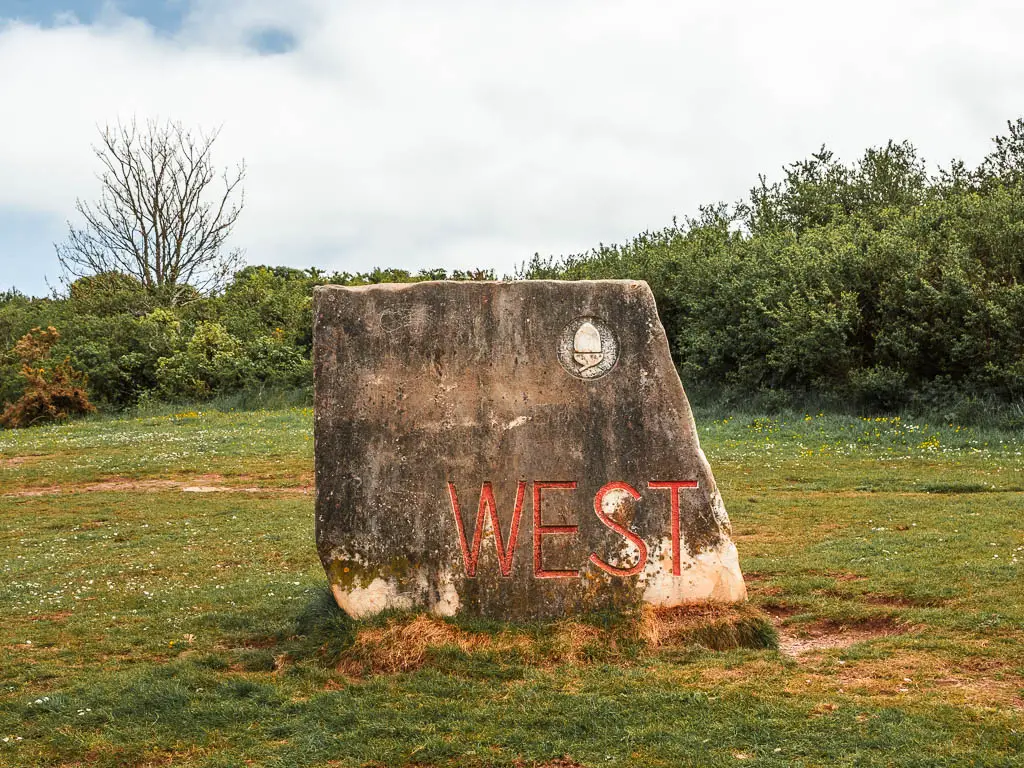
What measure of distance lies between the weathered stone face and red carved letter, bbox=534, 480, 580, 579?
0.04 ft

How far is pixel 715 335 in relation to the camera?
2744 centimetres

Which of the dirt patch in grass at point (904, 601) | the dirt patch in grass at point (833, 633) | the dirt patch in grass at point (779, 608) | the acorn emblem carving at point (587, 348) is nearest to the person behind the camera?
the dirt patch in grass at point (833, 633)

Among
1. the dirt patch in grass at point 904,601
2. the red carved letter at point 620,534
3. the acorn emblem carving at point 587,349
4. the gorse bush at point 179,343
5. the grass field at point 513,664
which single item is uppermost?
the gorse bush at point 179,343

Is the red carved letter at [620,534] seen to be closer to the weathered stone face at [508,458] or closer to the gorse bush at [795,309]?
the weathered stone face at [508,458]

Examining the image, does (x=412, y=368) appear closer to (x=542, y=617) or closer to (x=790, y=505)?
(x=542, y=617)

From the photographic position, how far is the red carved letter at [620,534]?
8.41 m

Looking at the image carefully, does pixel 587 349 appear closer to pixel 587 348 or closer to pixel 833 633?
pixel 587 348

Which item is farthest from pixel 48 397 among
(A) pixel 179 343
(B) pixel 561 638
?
(B) pixel 561 638

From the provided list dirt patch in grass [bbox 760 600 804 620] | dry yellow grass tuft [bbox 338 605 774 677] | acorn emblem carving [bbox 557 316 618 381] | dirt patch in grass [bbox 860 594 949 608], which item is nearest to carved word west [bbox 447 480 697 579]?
dry yellow grass tuft [bbox 338 605 774 677]

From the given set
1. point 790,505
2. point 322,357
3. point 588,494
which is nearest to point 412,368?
point 322,357

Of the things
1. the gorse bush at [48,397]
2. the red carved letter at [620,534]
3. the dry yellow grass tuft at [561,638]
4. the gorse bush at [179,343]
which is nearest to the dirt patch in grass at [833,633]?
the dry yellow grass tuft at [561,638]

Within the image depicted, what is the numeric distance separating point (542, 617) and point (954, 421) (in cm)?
1607

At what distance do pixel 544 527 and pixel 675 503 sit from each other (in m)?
1.06

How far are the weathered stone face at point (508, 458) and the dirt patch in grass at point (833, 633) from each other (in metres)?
0.53
